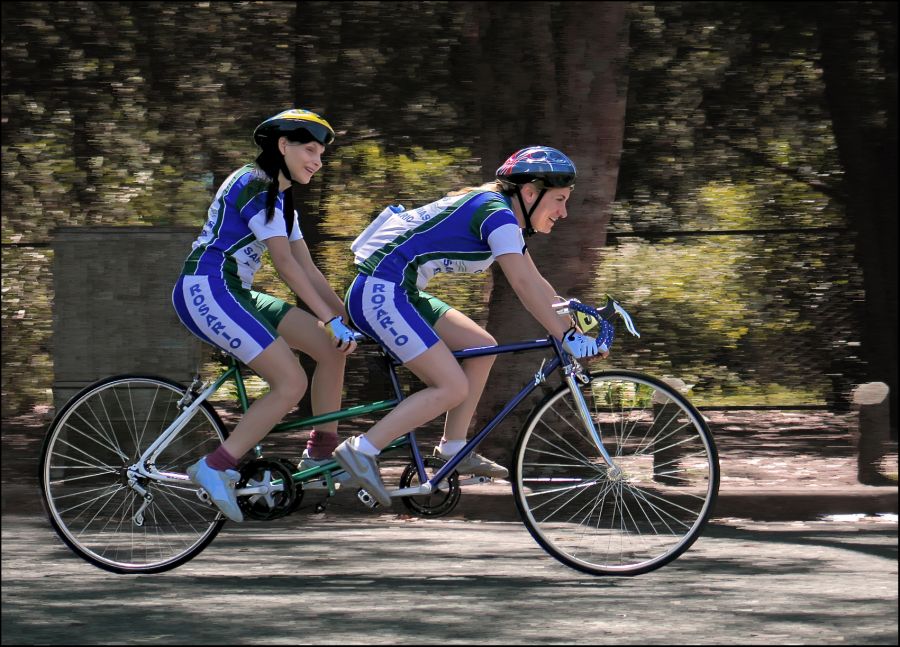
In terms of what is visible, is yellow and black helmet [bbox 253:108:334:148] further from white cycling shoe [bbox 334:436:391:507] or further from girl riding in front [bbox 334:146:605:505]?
white cycling shoe [bbox 334:436:391:507]

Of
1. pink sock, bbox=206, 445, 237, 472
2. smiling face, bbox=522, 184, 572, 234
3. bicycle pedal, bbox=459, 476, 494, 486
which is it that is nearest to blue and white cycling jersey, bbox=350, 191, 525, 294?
smiling face, bbox=522, 184, 572, 234

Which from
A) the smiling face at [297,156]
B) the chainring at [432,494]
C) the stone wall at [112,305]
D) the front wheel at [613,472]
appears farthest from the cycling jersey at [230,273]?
the stone wall at [112,305]

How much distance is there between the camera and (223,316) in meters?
6.11

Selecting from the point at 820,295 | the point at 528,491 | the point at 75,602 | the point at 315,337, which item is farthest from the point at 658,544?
the point at 820,295

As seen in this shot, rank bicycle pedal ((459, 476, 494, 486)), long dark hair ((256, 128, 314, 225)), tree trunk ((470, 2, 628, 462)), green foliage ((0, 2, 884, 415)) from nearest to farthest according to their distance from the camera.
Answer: long dark hair ((256, 128, 314, 225)) < bicycle pedal ((459, 476, 494, 486)) < tree trunk ((470, 2, 628, 462)) < green foliage ((0, 2, 884, 415))

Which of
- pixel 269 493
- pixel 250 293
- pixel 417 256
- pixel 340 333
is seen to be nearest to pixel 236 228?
pixel 250 293

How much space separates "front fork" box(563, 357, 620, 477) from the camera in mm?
6250

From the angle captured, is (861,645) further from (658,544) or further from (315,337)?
(315,337)

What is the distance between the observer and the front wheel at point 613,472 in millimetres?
6262

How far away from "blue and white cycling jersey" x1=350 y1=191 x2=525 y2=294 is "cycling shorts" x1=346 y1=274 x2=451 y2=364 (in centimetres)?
6

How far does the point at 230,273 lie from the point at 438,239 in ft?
2.94

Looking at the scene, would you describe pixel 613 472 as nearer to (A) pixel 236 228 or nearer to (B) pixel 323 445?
(B) pixel 323 445

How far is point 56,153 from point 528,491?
577 cm

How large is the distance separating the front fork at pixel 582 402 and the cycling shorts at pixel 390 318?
60 centimetres
